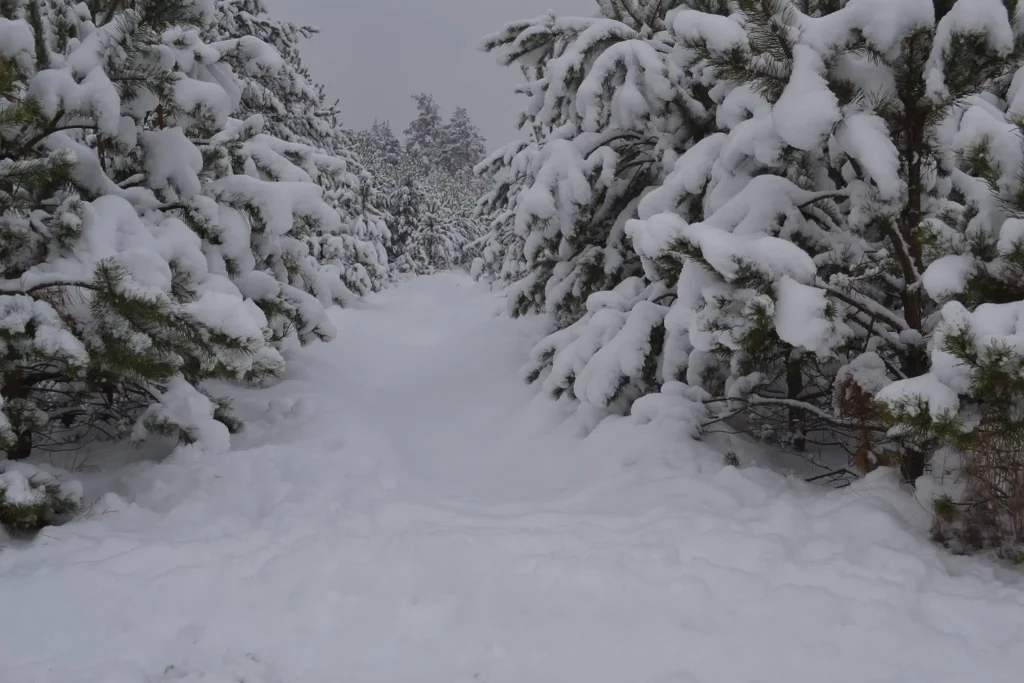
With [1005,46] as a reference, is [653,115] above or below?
below

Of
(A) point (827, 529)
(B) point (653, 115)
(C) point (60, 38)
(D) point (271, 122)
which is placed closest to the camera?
(A) point (827, 529)

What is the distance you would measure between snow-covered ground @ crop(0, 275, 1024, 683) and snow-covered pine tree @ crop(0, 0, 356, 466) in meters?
0.75

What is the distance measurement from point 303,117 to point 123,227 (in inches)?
565

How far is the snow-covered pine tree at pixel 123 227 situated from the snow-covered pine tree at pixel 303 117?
126 cm

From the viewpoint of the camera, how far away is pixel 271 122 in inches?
614

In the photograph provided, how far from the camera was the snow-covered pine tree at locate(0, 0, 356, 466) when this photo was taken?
10.9 ft

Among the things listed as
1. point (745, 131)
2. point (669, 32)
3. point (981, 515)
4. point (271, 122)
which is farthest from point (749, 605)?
point (271, 122)

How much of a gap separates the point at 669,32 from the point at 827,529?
4142mm

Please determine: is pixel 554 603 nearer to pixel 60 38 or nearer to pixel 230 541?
pixel 230 541

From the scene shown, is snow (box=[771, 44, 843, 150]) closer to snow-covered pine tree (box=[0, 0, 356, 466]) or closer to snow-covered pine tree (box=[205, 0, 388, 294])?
snow-covered pine tree (box=[0, 0, 356, 466])

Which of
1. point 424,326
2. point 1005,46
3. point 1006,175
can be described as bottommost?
point 424,326

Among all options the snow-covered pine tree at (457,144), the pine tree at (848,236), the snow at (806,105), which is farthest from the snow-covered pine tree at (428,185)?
the snow at (806,105)

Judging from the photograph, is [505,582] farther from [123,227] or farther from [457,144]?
[457,144]

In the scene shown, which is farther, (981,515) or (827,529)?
(827,529)
